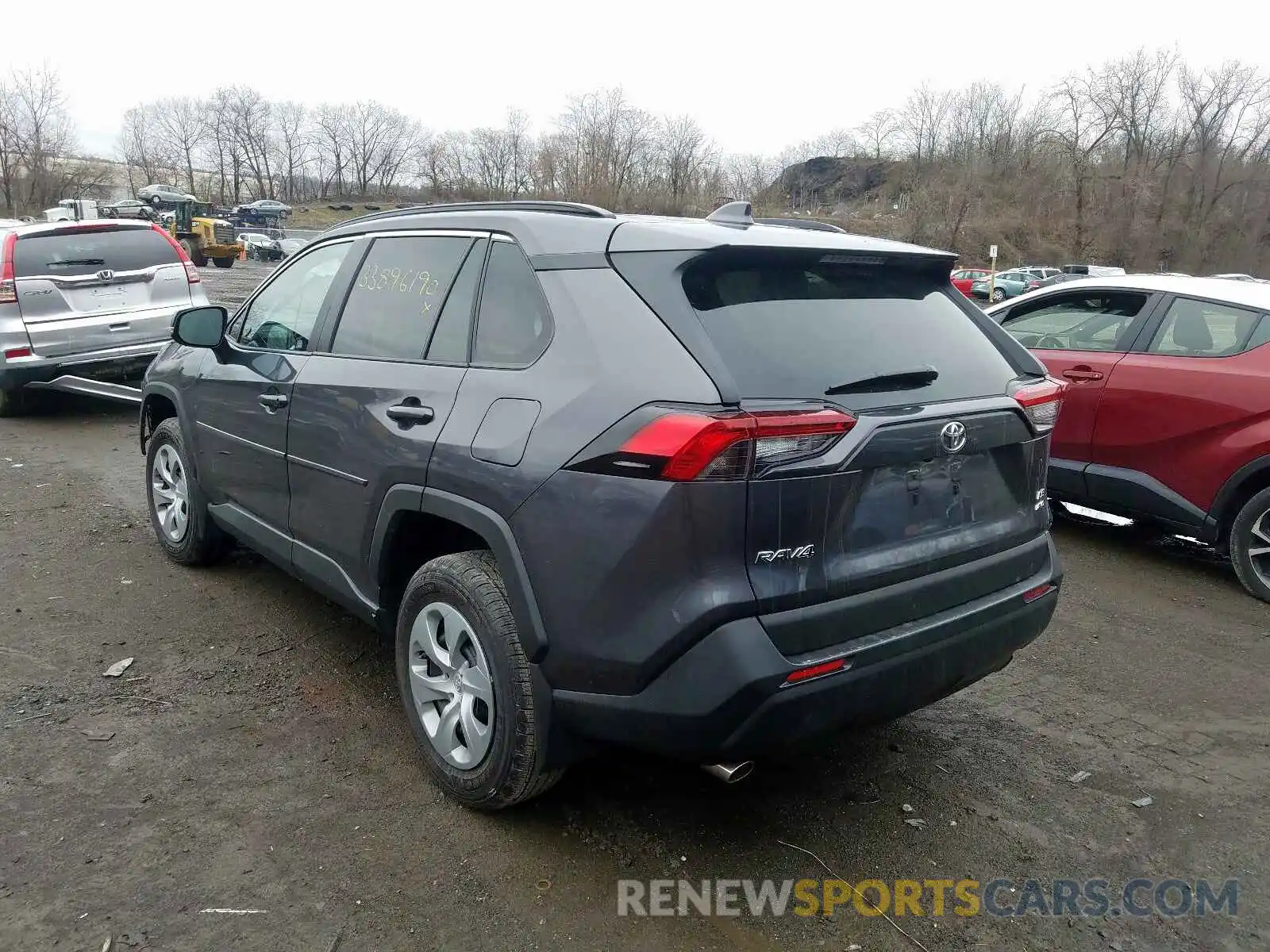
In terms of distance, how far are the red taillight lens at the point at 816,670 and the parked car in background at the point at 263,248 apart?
134ft

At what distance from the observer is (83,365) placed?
8.52 meters

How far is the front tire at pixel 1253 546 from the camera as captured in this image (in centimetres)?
491

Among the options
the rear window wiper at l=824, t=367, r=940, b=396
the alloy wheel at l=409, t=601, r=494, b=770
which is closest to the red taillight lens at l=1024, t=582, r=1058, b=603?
the rear window wiper at l=824, t=367, r=940, b=396

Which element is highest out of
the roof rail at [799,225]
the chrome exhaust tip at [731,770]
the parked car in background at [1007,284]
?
the roof rail at [799,225]

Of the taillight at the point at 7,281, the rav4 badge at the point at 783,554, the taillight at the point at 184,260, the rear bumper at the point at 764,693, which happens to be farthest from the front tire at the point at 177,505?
the taillight at the point at 184,260

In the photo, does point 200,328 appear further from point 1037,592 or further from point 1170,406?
point 1170,406

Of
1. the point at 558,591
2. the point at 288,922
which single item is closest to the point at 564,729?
the point at 558,591

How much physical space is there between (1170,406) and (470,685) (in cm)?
442

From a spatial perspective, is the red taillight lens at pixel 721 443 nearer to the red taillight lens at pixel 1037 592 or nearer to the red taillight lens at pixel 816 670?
the red taillight lens at pixel 816 670

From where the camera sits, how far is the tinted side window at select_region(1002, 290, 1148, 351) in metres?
5.78

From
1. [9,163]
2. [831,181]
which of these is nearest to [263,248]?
[9,163]

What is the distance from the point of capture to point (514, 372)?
8.84 ft

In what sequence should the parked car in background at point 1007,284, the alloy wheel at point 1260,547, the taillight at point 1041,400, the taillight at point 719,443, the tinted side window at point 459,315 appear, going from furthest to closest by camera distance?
1. the parked car in background at point 1007,284
2. the alloy wheel at point 1260,547
3. the tinted side window at point 459,315
4. the taillight at point 1041,400
5. the taillight at point 719,443

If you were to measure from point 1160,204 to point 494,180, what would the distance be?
46.1 meters
